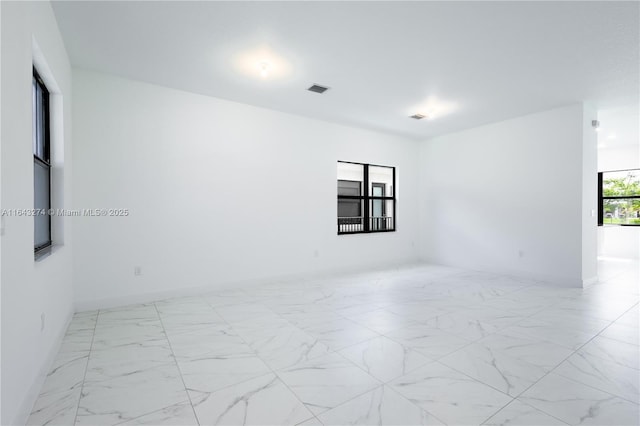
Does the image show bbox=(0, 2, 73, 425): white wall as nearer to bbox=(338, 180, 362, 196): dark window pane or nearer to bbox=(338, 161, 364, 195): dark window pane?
bbox=(338, 161, 364, 195): dark window pane

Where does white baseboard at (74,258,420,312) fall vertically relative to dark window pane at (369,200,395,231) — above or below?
below

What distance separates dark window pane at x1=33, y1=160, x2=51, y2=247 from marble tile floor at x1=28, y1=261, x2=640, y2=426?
0.92 m

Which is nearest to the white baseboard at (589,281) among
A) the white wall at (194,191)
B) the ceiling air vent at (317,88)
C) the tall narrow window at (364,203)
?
the tall narrow window at (364,203)

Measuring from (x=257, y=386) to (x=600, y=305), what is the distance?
415cm

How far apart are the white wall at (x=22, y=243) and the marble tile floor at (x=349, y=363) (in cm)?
24

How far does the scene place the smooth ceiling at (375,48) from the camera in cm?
254

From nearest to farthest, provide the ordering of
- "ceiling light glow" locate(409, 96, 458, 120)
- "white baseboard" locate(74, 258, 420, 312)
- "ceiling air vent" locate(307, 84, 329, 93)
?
"white baseboard" locate(74, 258, 420, 312) < "ceiling air vent" locate(307, 84, 329, 93) < "ceiling light glow" locate(409, 96, 458, 120)

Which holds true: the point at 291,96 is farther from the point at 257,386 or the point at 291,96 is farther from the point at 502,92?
the point at 257,386

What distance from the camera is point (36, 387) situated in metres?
1.90

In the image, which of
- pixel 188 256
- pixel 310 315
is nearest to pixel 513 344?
pixel 310 315

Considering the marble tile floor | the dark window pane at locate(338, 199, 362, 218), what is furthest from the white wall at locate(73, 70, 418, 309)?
the dark window pane at locate(338, 199, 362, 218)

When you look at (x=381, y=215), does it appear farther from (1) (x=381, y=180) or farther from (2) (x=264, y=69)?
(2) (x=264, y=69)

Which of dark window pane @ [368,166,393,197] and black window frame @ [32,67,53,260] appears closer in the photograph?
black window frame @ [32,67,53,260]

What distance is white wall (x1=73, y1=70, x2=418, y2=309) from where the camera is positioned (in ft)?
11.8
